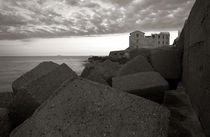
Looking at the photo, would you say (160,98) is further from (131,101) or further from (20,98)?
(20,98)

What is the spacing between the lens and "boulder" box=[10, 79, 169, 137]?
1.43 m

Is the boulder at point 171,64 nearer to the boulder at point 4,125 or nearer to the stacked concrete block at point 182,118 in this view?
the stacked concrete block at point 182,118

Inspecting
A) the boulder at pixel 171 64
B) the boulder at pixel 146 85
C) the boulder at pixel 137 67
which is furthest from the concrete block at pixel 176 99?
the boulder at pixel 137 67

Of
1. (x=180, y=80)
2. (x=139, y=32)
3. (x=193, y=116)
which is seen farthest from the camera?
(x=139, y=32)

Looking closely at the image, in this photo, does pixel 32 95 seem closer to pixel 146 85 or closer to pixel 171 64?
pixel 146 85

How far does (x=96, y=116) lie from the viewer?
1.50 m

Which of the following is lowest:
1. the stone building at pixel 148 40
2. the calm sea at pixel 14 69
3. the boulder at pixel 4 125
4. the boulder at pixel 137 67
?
the calm sea at pixel 14 69

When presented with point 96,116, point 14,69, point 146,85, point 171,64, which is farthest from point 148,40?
point 96,116

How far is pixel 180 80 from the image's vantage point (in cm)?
422

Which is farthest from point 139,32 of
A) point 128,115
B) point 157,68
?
point 128,115

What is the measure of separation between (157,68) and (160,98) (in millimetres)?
1425

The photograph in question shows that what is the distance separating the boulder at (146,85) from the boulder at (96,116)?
126 centimetres

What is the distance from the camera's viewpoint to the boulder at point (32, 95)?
263 centimetres

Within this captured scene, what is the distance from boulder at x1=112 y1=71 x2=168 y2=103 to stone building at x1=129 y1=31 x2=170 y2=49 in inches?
1861
